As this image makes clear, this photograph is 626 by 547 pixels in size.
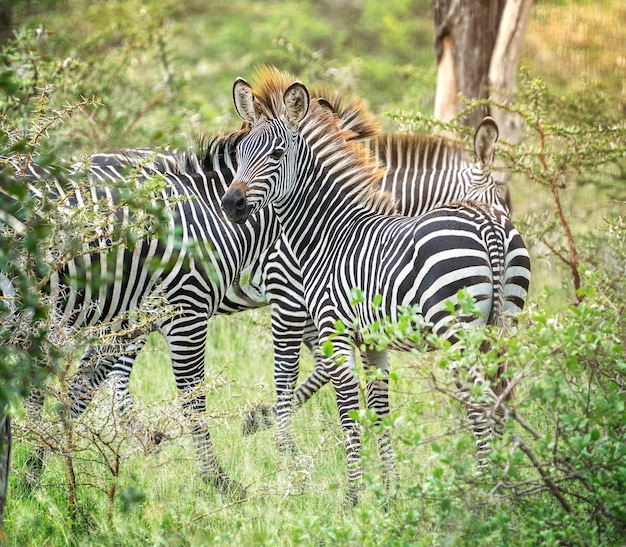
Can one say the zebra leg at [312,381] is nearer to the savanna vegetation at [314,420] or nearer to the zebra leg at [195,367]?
the savanna vegetation at [314,420]

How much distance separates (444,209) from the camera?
4.51m

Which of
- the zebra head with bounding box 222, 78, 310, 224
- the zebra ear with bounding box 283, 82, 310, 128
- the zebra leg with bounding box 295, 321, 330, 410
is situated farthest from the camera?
the zebra leg with bounding box 295, 321, 330, 410

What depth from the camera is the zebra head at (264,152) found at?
488cm

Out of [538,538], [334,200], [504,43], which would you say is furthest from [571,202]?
[538,538]

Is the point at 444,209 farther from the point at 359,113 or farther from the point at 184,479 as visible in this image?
the point at 184,479

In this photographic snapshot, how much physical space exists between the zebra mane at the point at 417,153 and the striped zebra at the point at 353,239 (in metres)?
0.87

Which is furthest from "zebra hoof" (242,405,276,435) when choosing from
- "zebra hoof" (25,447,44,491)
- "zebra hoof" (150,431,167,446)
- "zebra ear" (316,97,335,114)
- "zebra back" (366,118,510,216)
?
"zebra ear" (316,97,335,114)

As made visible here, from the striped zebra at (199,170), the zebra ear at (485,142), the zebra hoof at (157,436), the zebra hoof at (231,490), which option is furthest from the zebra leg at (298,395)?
the zebra ear at (485,142)

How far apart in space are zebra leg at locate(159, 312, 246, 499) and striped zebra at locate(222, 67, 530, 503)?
75cm

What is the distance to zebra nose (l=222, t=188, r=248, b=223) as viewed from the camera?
4809 millimetres

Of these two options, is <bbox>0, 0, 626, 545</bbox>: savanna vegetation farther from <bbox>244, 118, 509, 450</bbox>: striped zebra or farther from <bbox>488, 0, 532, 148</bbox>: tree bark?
<bbox>488, 0, 532, 148</bbox>: tree bark

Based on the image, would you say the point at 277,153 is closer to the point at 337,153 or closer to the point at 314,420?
the point at 337,153

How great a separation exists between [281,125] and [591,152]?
9.80ft

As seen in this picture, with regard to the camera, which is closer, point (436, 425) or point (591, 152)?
point (436, 425)
